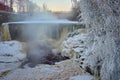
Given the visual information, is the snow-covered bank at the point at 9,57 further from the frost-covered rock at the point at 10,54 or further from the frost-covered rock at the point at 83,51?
the frost-covered rock at the point at 83,51

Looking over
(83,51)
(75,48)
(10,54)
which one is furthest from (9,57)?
(83,51)

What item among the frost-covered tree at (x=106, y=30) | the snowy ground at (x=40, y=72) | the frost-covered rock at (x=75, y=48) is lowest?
the snowy ground at (x=40, y=72)

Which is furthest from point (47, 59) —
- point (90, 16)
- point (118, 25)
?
point (118, 25)

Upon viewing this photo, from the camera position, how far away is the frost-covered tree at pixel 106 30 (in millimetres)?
2633

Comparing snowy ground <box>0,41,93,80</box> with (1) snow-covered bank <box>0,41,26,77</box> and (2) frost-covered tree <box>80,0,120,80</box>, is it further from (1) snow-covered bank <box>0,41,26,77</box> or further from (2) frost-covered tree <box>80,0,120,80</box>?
(2) frost-covered tree <box>80,0,120,80</box>

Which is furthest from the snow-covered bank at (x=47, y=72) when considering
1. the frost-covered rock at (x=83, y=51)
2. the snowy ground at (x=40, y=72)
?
the frost-covered rock at (x=83, y=51)

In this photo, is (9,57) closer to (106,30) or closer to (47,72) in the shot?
(47,72)

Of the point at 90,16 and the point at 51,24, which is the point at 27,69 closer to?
the point at 90,16

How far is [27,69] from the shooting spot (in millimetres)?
4500

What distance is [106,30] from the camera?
9.12ft

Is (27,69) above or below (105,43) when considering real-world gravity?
below

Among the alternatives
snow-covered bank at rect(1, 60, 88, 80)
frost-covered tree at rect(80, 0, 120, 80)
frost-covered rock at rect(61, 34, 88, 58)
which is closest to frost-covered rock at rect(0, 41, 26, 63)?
snow-covered bank at rect(1, 60, 88, 80)

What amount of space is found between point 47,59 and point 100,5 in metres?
3.12

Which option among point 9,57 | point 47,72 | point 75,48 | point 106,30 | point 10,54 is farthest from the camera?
point 10,54
